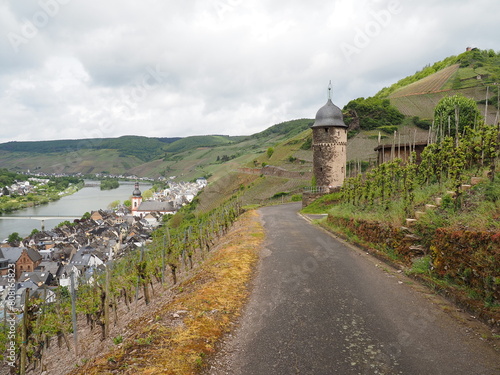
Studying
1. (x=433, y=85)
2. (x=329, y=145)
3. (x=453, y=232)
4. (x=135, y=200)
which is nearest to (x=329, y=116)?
(x=329, y=145)

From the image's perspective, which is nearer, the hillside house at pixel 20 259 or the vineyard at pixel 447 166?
the vineyard at pixel 447 166

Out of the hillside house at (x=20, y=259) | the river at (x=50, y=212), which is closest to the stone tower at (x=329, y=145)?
the hillside house at (x=20, y=259)

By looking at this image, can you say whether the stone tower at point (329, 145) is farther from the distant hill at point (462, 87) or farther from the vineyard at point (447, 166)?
the distant hill at point (462, 87)

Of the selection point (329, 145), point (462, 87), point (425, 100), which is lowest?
point (329, 145)

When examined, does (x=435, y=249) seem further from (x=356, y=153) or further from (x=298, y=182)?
(x=356, y=153)

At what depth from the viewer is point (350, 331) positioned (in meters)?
5.49

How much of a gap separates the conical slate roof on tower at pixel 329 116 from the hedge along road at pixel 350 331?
2945cm

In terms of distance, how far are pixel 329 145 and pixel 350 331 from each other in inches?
1298

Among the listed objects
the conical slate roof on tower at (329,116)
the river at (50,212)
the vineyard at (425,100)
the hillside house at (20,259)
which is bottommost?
the river at (50,212)

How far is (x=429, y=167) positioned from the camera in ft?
46.4

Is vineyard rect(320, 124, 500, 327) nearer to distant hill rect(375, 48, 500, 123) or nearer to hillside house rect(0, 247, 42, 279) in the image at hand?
hillside house rect(0, 247, 42, 279)

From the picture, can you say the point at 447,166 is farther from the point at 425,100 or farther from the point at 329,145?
the point at 425,100

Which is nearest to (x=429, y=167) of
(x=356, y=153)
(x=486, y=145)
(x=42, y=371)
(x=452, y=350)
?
(x=486, y=145)

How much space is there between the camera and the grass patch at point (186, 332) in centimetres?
458
